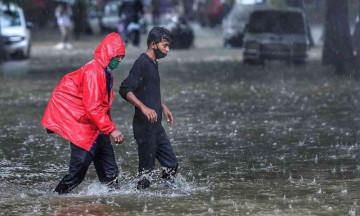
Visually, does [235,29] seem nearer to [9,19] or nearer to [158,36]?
[9,19]

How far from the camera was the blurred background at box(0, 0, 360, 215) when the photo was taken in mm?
8320

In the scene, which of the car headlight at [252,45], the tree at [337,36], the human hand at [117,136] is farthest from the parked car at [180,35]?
the human hand at [117,136]

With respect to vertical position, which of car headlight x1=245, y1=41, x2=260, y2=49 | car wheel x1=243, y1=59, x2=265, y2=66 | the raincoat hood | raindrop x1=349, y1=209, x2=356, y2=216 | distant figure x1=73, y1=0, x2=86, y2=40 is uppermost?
the raincoat hood

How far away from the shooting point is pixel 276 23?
28.1 metres

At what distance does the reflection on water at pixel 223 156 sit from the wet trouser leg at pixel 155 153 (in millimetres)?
212

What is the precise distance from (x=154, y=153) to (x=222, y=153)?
2654 mm

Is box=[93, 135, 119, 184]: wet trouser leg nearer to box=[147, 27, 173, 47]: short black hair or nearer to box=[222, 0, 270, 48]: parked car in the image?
box=[147, 27, 173, 47]: short black hair

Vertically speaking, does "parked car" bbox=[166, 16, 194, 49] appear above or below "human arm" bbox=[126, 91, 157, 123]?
below

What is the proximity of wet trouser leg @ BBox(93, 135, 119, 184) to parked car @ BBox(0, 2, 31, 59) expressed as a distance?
21561 millimetres

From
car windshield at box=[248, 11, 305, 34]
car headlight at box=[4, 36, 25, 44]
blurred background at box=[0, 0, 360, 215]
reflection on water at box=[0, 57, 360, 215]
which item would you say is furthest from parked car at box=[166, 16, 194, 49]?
reflection on water at box=[0, 57, 360, 215]

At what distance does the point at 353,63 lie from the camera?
24672mm

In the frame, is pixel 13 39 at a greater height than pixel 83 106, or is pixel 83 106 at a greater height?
pixel 83 106

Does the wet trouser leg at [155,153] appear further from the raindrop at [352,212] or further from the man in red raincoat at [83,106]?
the raindrop at [352,212]

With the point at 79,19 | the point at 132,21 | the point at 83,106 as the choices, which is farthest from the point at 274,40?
the point at 79,19
